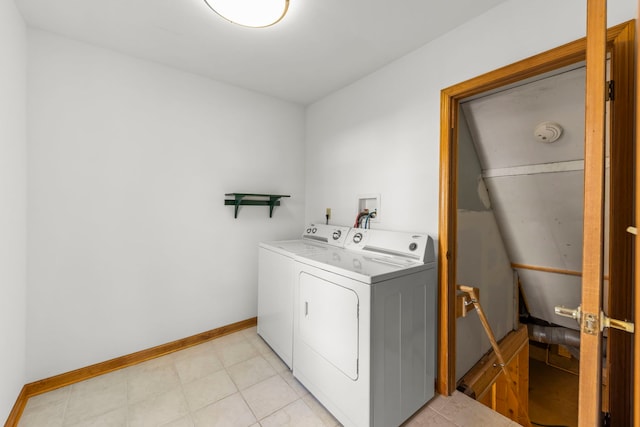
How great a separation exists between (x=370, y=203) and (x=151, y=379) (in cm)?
220

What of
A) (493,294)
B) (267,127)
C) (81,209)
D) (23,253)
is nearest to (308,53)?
(267,127)

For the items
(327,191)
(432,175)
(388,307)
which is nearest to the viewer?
(388,307)

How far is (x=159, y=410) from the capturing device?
1.66 meters

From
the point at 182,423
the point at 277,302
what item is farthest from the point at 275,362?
the point at 182,423

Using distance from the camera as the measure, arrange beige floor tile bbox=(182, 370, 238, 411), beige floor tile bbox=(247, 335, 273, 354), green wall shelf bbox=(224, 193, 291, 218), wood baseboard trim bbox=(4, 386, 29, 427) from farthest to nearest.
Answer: green wall shelf bbox=(224, 193, 291, 218) → beige floor tile bbox=(247, 335, 273, 354) → beige floor tile bbox=(182, 370, 238, 411) → wood baseboard trim bbox=(4, 386, 29, 427)

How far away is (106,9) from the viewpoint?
5.26 ft

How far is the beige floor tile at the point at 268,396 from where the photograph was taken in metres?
1.68

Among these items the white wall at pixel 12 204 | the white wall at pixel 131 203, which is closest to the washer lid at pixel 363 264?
the white wall at pixel 131 203

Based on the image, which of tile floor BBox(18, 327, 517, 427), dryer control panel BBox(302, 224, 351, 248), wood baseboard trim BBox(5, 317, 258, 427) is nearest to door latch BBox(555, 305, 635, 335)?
tile floor BBox(18, 327, 517, 427)

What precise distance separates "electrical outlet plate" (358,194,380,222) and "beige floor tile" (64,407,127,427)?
217 centimetres

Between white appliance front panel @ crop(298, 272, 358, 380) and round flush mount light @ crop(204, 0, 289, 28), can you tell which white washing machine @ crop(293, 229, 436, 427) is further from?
round flush mount light @ crop(204, 0, 289, 28)

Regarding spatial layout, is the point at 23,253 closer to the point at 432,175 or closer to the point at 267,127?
the point at 267,127

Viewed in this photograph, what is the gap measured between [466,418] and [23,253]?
120 inches

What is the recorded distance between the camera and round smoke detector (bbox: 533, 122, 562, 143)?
1790mm
